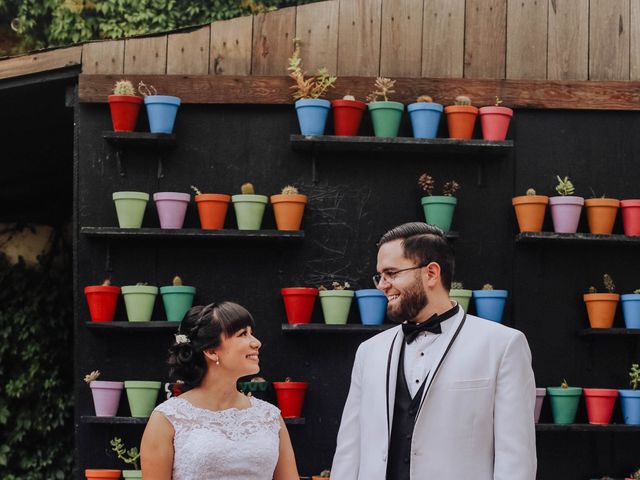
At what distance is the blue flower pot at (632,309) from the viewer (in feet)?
20.0

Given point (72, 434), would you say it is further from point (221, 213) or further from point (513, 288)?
point (513, 288)

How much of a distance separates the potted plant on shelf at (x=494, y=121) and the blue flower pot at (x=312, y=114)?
786 millimetres

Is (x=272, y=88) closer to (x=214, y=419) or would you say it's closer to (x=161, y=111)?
(x=161, y=111)

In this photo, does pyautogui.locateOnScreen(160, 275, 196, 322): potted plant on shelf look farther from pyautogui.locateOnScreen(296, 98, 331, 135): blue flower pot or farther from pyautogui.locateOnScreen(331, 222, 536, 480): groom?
pyautogui.locateOnScreen(331, 222, 536, 480): groom

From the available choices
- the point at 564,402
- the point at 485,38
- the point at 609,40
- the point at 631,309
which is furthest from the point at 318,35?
the point at 564,402

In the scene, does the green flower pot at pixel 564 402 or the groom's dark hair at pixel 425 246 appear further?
the green flower pot at pixel 564 402

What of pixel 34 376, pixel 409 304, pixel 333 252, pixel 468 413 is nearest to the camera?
pixel 468 413

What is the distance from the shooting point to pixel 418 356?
4.13 m

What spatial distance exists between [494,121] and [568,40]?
637 mm

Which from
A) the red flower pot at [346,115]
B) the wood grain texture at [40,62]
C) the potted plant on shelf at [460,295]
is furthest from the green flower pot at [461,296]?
the wood grain texture at [40,62]

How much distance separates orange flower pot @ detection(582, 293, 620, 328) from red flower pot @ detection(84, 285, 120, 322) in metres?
2.35

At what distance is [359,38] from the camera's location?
6332 mm

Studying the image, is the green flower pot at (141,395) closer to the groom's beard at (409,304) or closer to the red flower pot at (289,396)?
the red flower pot at (289,396)

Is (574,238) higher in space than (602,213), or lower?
lower
